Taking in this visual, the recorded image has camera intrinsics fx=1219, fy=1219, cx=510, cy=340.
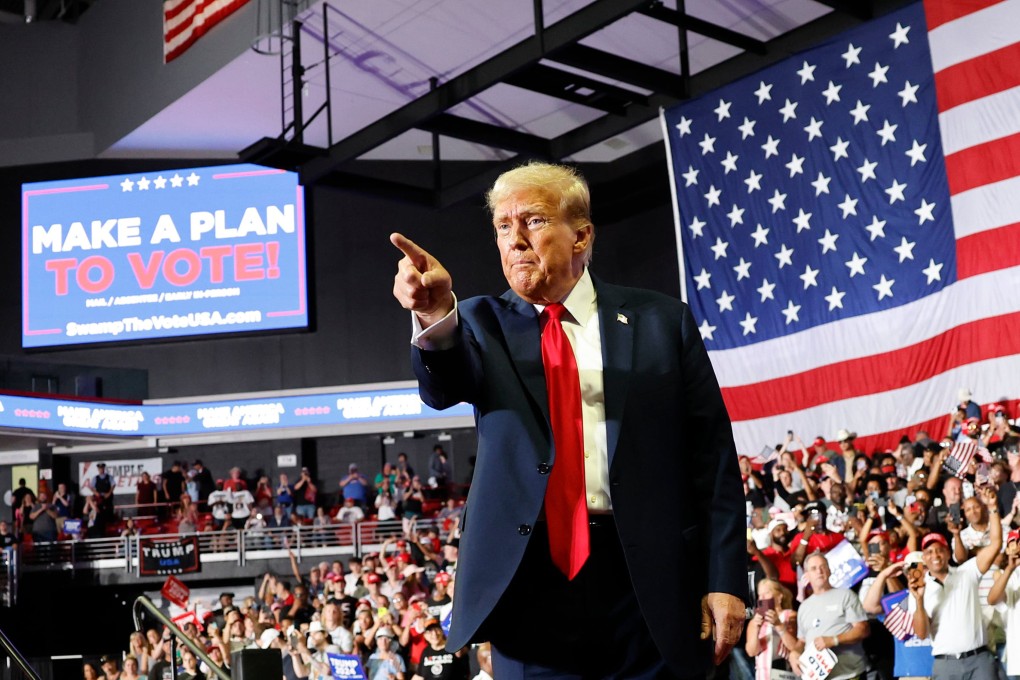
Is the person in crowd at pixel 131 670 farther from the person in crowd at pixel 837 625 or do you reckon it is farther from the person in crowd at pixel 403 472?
the person in crowd at pixel 837 625

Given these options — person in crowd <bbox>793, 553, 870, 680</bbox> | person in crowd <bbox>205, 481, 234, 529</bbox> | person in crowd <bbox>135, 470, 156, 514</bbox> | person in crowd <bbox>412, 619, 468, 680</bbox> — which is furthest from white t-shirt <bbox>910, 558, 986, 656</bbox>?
person in crowd <bbox>135, 470, 156, 514</bbox>

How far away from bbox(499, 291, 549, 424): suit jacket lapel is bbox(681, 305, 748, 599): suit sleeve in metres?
0.27

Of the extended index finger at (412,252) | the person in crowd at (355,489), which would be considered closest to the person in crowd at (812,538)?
the extended index finger at (412,252)

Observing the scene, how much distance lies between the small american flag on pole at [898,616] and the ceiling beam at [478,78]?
672 centimetres

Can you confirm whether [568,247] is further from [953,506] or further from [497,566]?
[953,506]

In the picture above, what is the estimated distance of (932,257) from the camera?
11.4 m

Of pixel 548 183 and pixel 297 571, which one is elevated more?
pixel 548 183

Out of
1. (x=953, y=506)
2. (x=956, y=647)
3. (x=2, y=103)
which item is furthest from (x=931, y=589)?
(x=2, y=103)

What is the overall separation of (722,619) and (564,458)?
0.38 m

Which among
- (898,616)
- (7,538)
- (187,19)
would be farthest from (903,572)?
(7,538)

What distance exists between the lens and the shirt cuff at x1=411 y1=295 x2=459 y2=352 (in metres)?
2.08

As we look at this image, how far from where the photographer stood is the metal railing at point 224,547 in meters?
18.1

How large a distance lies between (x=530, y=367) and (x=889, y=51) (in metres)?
10.8

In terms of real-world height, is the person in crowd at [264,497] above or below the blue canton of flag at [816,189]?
below
